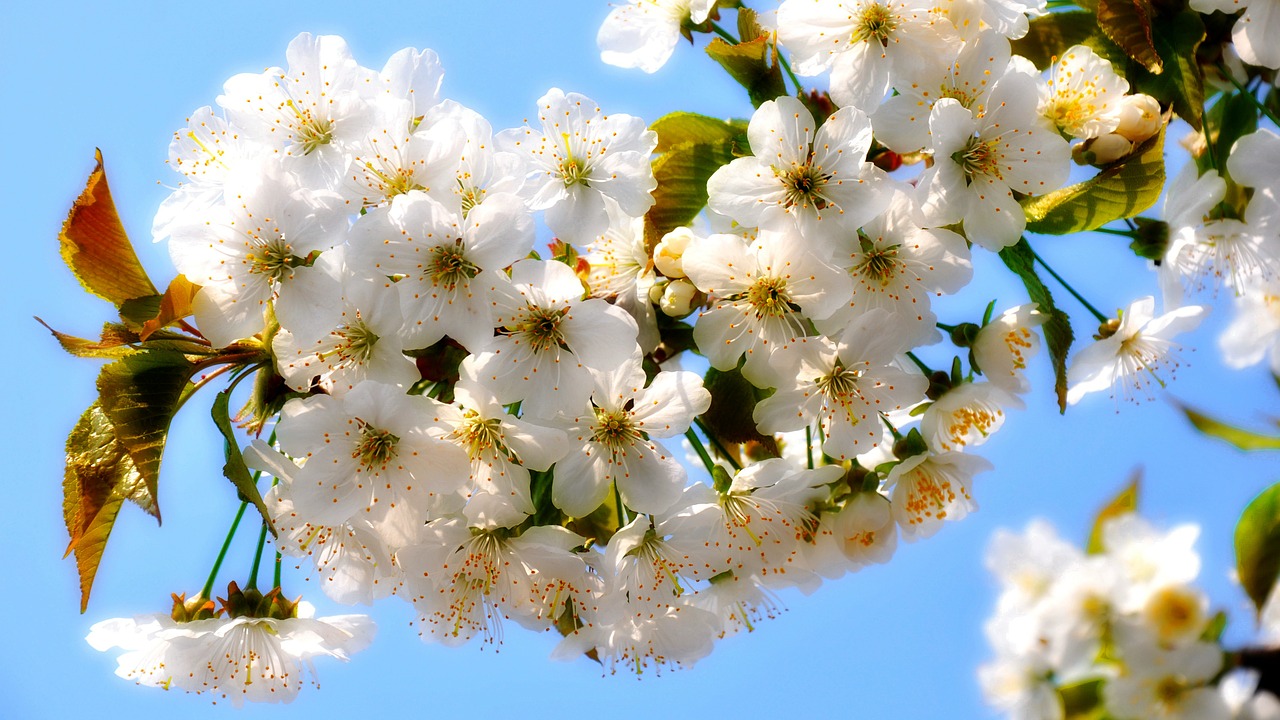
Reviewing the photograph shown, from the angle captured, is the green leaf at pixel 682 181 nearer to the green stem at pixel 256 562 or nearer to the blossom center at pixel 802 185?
the blossom center at pixel 802 185

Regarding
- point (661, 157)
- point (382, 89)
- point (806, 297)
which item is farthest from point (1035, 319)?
point (382, 89)

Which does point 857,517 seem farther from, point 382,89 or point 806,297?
point 382,89

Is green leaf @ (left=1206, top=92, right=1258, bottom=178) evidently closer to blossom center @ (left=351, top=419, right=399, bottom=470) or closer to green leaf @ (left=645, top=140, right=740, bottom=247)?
green leaf @ (left=645, top=140, right=740, bottom=247)

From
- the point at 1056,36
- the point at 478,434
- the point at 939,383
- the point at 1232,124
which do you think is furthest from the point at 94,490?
the point at 1232,124

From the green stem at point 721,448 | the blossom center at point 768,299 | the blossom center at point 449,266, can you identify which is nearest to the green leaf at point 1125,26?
the blossom center at point 768,299

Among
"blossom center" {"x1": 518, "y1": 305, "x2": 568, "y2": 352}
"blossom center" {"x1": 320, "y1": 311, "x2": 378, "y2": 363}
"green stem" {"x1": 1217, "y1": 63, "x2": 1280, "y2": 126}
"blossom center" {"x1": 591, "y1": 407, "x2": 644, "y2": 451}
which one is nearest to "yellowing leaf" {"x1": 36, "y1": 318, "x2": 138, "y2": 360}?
"blossom center" {"x1": 320, "y1": 311, "x2": 378, "y2": 363}
